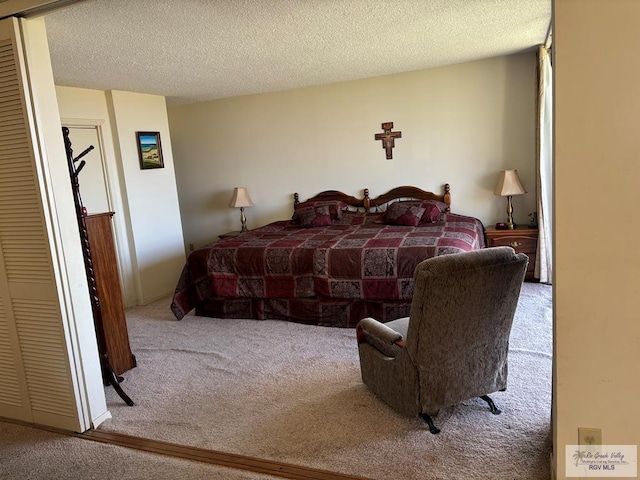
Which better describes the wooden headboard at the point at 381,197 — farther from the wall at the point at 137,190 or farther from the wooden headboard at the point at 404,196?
the wall at the point at 137,190

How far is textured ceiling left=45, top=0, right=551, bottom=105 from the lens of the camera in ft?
9.03

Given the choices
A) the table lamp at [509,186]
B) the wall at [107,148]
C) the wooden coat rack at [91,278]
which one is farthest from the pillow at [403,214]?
the wooden coat rack at [91,278]

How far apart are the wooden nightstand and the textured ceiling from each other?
1741mm

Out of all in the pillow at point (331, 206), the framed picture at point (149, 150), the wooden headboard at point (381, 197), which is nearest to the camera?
the framed picture at point (149, 150)

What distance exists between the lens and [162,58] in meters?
3.72

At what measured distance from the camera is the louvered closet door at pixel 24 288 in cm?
242

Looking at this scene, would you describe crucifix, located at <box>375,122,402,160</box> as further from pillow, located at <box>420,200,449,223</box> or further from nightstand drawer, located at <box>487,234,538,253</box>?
nightstand drawer, located at <box>487,234,538,253</box>

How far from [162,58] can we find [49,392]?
2515 mm
